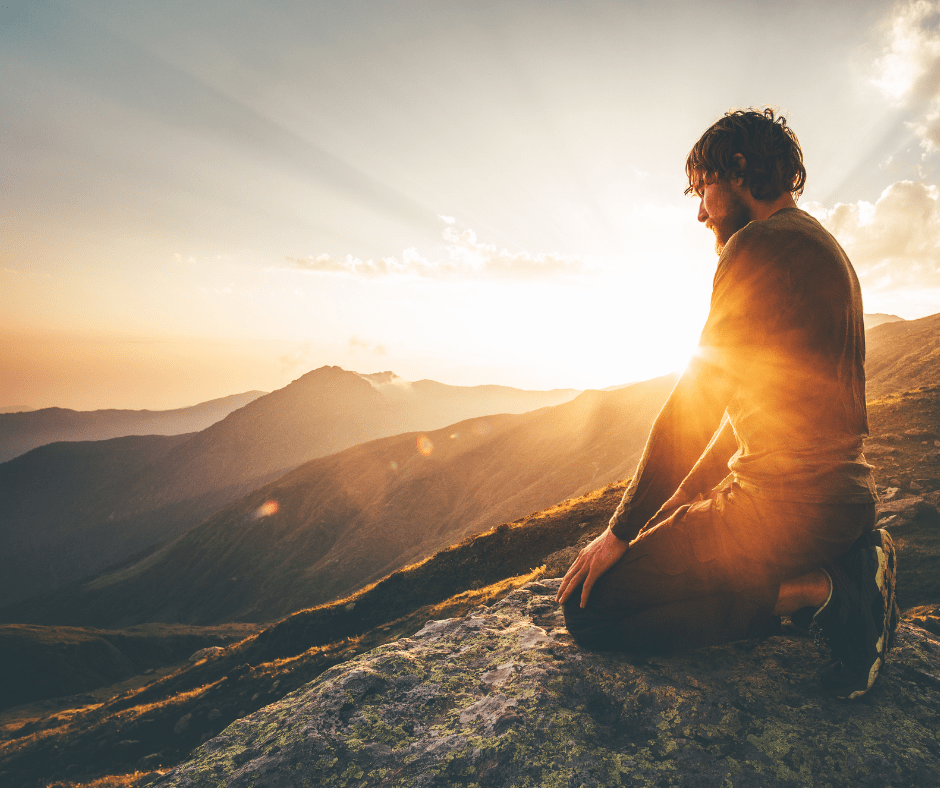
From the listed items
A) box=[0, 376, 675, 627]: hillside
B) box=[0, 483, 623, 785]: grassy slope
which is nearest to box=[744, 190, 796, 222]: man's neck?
box=[0, 483, 623, 785]: grassy slope

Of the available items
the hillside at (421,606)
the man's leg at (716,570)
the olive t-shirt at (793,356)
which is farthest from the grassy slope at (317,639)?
the olive t-shirt at (793,356)

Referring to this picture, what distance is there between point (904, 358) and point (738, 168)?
11754cm

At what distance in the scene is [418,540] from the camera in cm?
10475

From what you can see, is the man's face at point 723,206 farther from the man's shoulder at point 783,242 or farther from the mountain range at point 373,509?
the mountain range at point 373,509

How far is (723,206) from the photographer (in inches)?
136

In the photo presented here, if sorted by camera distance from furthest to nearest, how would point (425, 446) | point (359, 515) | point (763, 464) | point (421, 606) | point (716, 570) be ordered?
point (425, 446), point (359, 515), point (421, 606), point (716, 570), point (763, 464)

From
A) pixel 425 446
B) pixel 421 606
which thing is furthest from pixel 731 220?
pixel 425 446

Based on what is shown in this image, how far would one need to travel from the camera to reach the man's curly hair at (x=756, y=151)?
3193 millimetres

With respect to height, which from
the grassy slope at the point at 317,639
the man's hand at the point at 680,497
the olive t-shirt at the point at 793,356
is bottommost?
the grassy slope at the point at 317,639

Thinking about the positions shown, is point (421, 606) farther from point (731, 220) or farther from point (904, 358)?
point (904, 358)

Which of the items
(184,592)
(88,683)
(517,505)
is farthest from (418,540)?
(184,592)

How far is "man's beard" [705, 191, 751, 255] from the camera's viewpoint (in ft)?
11.1

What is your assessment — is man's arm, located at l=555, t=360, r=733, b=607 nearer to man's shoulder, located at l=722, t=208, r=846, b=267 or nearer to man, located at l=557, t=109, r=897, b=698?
man, located at l=557, t=109, r=897, b=698

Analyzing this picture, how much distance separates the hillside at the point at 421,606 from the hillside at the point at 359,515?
233 feet
